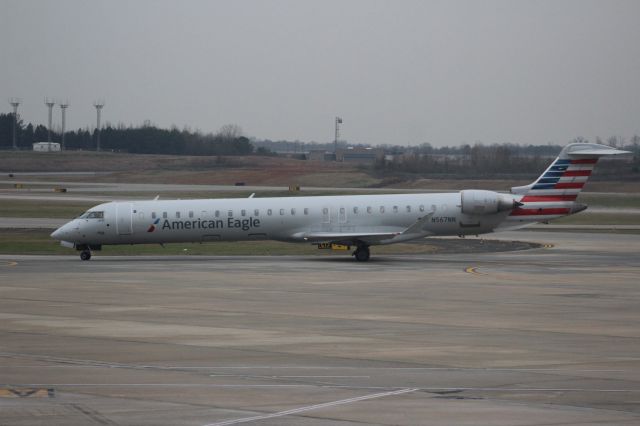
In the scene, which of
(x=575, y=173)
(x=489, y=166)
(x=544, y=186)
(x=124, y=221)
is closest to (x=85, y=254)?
(x=124, y=221)

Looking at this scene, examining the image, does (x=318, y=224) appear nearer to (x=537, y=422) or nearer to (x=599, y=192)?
(x=537, y=422)

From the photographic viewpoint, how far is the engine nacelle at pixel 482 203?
45.4 m

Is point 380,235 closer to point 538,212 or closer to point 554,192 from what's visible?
point 538,212

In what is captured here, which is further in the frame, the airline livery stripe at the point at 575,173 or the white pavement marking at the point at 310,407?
the airline livery stripe at the point at 575,173

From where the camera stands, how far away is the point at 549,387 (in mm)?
16703

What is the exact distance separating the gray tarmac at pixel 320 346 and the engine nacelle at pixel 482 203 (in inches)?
195

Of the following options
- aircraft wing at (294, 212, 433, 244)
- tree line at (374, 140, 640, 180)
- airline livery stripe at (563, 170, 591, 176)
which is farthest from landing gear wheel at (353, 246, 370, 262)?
tree line at (374, 140, 640, 180)

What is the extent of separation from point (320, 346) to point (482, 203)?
25104 mm

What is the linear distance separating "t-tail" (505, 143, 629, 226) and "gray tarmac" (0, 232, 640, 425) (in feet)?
19.8

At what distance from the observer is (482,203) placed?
45.4 meters

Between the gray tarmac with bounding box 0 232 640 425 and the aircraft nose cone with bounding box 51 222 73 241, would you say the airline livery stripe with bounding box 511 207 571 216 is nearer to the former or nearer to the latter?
the gray tarmac with bounding box 0 232 640 425

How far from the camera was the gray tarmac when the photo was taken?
48.7 feet

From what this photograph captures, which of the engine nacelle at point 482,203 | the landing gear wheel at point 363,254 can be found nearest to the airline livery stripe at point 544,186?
the engine nacelle at point 482,203

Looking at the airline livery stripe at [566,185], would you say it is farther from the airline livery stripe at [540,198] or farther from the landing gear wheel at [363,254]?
the landing gear wheel at [363,254]
